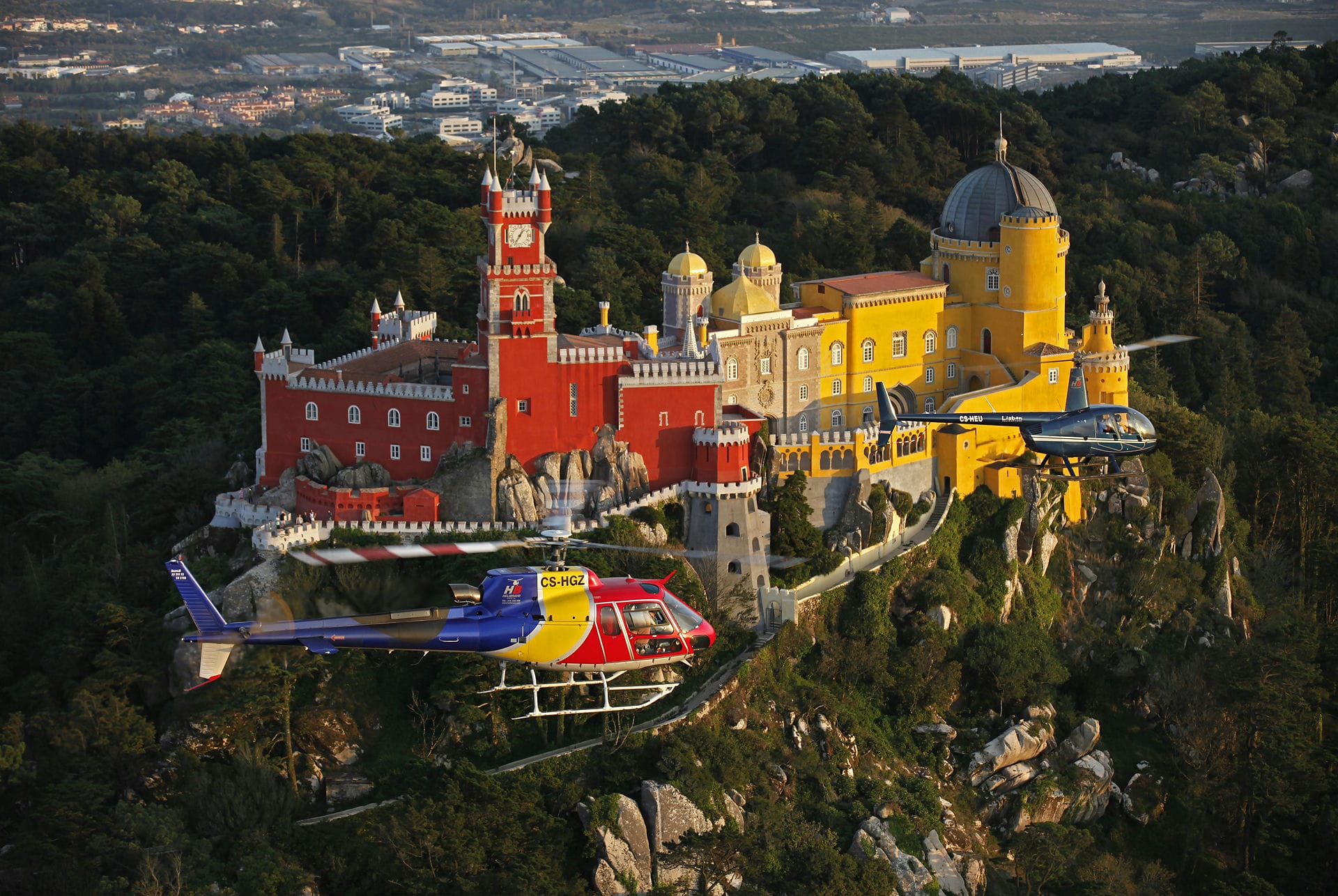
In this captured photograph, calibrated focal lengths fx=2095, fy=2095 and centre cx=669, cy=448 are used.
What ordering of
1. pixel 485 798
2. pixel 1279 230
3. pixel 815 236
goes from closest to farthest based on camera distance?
1. pixel 485 798
2. pixel 815 236
3. pixel 1279 230

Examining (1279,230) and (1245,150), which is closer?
(1279,230)

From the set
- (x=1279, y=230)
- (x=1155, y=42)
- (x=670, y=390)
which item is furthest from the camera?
(x=1155, y=42)

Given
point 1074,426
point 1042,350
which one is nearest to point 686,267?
point 1042,350

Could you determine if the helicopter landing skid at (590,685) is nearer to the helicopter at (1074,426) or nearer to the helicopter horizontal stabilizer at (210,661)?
the helicopter horizontal stabilizer at (210,661)

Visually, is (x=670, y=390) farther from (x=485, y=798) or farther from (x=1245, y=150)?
(x=1245, y=150)

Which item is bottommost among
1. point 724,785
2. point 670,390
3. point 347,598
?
point 724,785

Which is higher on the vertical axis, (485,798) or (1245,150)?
(1245,150)

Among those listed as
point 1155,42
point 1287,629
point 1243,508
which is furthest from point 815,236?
point 1155,42
